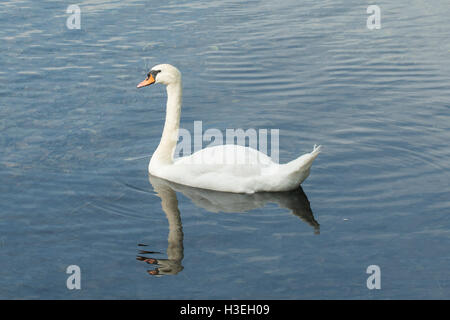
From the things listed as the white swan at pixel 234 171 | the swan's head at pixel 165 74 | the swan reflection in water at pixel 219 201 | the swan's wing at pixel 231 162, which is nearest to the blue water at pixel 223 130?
the swan reflection in water at pixel 219 201

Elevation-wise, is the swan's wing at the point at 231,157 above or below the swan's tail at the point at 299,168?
above

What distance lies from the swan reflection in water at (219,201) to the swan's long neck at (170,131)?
13.1 inches

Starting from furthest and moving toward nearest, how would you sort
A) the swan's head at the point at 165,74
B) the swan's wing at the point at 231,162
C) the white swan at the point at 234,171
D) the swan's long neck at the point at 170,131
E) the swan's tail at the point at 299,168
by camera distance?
the swan's head at the point at 165,74 → the swan's long neck at the point at 170,131 → the swan's wing at the point at 231,162 → the white swan at the point at 234,171 → the swan's tail at the point at 299,168

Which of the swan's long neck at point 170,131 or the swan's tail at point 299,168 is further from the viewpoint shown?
the swan's long neck at point 170,131

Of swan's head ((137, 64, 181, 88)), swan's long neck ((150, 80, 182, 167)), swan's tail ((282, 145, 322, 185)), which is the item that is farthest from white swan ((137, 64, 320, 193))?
swan's head ((137, 64, 181, 88))

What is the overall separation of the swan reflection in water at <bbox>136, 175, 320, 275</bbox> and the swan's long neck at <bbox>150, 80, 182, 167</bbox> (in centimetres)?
33

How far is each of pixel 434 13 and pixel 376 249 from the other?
13.8m

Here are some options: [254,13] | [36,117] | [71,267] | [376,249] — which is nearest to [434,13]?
[254,13]

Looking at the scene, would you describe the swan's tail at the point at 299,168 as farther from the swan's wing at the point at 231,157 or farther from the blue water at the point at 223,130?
the swan's wing at the point at 231,157

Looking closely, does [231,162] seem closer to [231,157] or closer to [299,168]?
[231,157]

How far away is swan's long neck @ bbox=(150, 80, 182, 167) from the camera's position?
11.4 m

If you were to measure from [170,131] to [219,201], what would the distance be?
5.55 ft

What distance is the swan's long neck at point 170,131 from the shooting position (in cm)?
1145

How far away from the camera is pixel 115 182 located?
11109 mm
